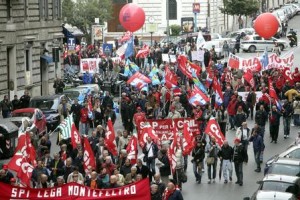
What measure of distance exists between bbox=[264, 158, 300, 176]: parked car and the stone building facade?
20423 millimetres

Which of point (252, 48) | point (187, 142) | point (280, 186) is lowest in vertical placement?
point (280, 186)

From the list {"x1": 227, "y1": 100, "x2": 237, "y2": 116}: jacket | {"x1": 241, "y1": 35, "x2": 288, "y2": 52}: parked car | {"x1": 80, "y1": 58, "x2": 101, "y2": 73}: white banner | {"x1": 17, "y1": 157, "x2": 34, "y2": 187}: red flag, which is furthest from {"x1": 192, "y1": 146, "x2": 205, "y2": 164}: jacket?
{"x1": 241, "y1": 35, "x2": 288, "y2": 52}: parked car

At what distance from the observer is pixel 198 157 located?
89.1 ft

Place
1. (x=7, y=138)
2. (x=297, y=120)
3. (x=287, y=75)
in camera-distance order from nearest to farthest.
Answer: (x=7, y=138), (x=297, y=120), (x=287, y=75)

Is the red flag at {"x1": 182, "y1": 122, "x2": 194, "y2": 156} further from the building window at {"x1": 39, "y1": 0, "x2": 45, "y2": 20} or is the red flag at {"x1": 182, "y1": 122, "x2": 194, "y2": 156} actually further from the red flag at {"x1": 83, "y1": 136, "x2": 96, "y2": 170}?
the building window at {"x1": 39, "y1": 0, "x2": 45, "y2": 20}

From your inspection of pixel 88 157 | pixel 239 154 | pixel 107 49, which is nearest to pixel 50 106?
pixel 239 154

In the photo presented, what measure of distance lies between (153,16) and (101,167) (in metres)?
61.3

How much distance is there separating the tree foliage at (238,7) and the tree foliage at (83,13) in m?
14.2

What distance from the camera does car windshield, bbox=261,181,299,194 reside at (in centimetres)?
2330

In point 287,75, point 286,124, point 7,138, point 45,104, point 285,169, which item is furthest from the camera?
point 287,75

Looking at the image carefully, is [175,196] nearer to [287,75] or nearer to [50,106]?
[50,106]

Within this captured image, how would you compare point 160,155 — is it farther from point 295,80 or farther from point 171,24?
point 171,24

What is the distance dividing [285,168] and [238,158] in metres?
1.96

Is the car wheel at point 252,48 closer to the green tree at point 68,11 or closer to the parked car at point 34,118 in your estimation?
the green tree at point 68,11
